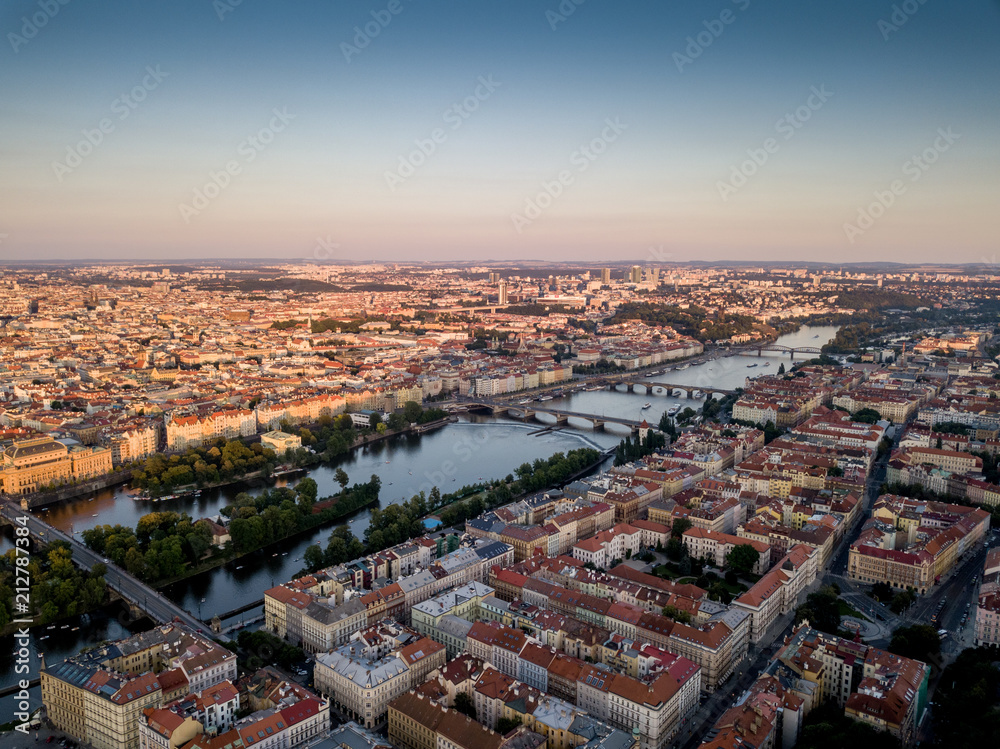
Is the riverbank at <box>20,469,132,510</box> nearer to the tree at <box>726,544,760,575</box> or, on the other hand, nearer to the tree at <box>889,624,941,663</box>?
the tree at <box>726,544,760,575</box>

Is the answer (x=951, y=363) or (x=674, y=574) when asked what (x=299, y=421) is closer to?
(x=674, y=574)

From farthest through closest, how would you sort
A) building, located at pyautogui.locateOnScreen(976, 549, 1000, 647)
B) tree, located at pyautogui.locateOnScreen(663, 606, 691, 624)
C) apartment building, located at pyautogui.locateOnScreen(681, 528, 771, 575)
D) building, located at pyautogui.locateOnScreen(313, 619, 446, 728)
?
apartment building, located at pyautogui.locateOnScreen(681, 528, 771, 575)
tree, located at pyautogui.locateOnScreen(663, 606, 691, 624)
building, located at pyautogui.locateOnScreen(976, 549, 1000, 647)
building, located at pyautogui.locateOnScreen(313, 619, 446, 728)

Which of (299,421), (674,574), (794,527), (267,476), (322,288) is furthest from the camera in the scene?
(322,288)

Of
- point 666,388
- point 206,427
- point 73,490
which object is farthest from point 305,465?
point 666,388

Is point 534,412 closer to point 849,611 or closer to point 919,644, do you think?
point 849,611

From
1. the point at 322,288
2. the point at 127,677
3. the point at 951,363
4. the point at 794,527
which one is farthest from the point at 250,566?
the point at 322,288

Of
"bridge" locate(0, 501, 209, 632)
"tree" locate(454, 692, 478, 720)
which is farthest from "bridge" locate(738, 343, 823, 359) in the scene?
"tree" locate(454, 692, 478, 720)

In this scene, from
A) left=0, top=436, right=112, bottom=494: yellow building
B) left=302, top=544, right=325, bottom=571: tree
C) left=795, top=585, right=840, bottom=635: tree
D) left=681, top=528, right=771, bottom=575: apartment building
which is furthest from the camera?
left=0, top=436, right=112, bottom=494: yellow building
